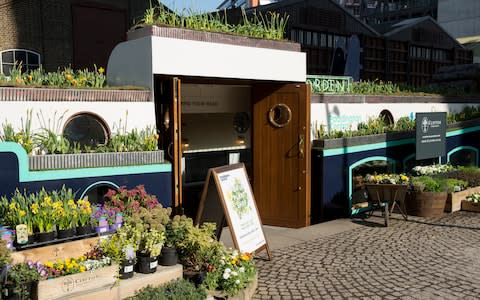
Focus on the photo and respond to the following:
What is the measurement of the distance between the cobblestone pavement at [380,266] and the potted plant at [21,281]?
8.75 ft

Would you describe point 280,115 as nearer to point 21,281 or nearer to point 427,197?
point 427,197

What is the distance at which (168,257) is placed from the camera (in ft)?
19.1

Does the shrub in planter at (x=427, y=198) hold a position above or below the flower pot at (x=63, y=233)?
below

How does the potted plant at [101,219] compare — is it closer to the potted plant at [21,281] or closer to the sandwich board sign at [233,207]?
the potted plant at [21,281]

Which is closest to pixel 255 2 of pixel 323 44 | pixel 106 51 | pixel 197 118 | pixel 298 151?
pixel 323 44

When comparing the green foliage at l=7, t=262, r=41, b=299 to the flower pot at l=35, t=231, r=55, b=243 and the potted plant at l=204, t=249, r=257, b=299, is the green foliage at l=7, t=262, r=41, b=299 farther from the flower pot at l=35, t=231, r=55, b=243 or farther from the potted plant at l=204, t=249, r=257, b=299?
the potted plant at l=204, t=249, r=257, b=299

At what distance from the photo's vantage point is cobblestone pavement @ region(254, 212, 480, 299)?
6.21 m

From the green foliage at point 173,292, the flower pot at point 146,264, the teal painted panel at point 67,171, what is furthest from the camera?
the teal painted panel at point 67,171

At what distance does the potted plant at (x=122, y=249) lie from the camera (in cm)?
535

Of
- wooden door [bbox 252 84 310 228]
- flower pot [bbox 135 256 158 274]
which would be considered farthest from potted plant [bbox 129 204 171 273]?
wooden door [bbox 252 84 310 228]

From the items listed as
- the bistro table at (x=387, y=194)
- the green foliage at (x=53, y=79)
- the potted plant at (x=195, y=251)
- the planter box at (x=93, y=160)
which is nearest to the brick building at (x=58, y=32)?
the green foliage at (x=53, y=79)

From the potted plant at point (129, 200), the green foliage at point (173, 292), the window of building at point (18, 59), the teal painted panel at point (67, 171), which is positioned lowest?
the green foliage at point (173, 292)

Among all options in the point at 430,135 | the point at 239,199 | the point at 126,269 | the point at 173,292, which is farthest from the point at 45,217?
the point at 430,135

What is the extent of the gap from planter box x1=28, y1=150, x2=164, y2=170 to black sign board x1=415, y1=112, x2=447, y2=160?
726 cm
